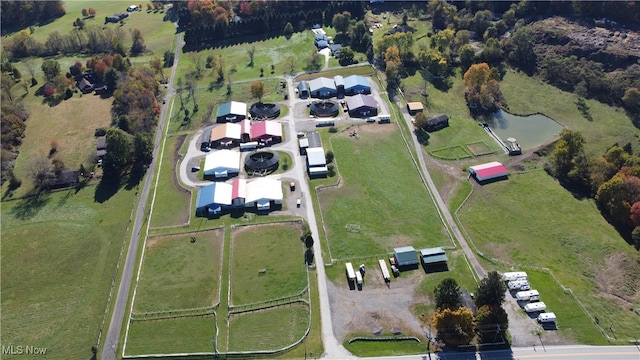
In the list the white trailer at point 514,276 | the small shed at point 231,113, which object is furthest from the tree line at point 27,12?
the white trailer at point 514,276

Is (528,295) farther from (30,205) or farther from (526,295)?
(30,205)

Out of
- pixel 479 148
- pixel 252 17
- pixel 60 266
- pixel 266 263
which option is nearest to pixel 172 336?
pixel 266 263

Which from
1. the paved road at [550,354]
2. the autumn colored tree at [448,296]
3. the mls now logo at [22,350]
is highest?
the autumn colored tree at [448,296]

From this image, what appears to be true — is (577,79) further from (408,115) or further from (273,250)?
(273,250)

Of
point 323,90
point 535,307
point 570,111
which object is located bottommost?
point 535,307

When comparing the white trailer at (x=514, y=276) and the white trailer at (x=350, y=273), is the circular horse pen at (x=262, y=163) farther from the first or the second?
the white trailer at (x=514, y=276)

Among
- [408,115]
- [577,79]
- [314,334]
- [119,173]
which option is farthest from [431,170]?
[119,173]

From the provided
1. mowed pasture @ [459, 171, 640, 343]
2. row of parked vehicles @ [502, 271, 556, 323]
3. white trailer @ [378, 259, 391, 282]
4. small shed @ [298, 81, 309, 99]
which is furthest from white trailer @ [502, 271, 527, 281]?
small shed @ [298, 81, 309, 99]
